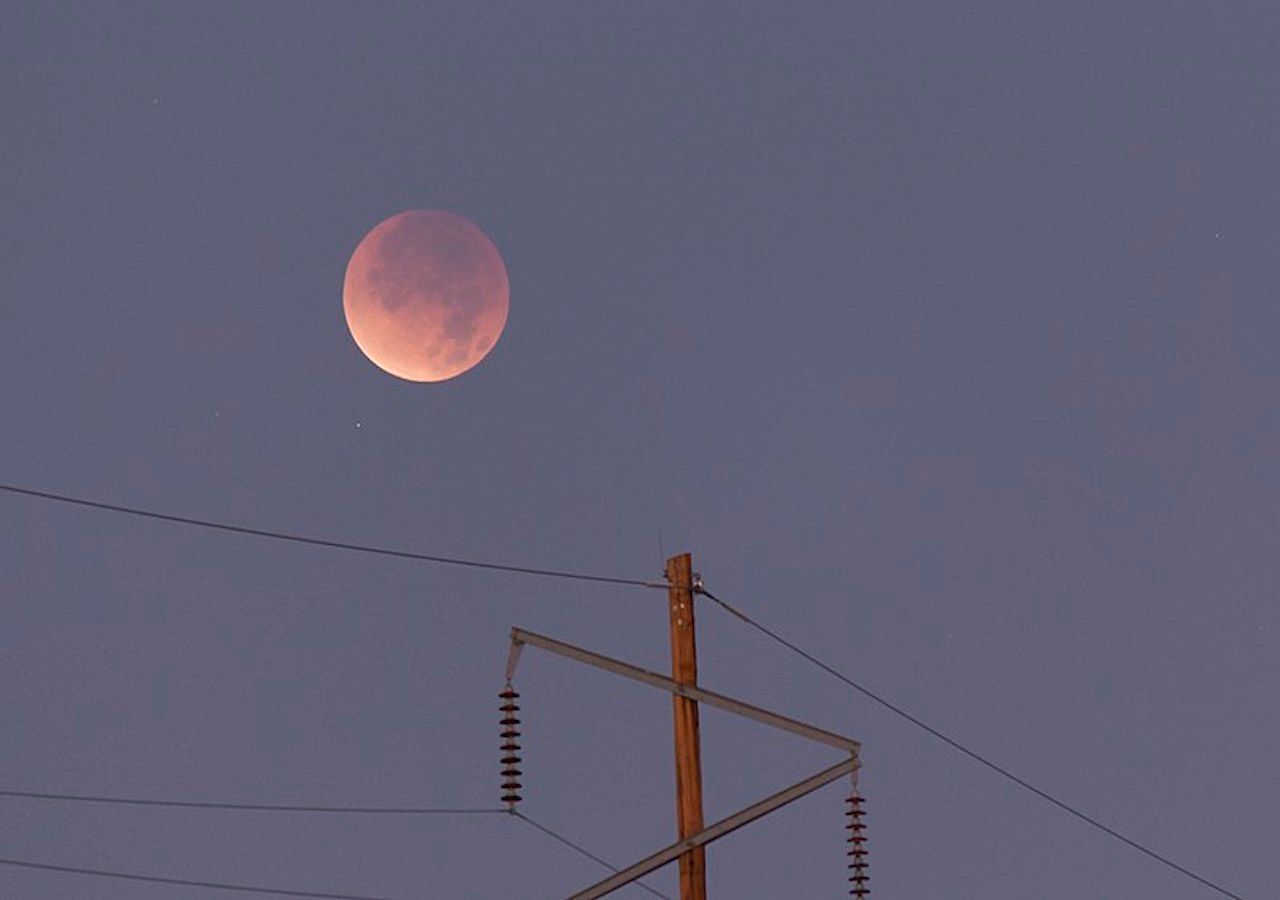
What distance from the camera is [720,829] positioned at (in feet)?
141

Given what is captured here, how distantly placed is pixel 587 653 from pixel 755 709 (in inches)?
80.5

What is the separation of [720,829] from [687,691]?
6.55 ft

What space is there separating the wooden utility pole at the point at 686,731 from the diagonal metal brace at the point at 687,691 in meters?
0.44

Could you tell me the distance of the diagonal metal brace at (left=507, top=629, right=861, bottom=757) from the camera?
139 ft

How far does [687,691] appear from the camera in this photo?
44.3 metres

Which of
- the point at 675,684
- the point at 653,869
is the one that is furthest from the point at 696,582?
the point at 653,869

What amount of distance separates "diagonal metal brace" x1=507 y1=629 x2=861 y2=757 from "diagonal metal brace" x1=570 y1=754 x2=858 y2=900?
370 mm

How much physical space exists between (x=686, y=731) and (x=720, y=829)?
1925 millimetres

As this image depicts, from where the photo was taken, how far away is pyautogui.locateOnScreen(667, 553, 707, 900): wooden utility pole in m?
43.5

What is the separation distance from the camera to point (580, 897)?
41281 millimetres

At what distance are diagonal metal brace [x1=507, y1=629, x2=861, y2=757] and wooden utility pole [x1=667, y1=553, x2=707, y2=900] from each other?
436 millimetres

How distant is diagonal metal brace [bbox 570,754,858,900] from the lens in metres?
41.6

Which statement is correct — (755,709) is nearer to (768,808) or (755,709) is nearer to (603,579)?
(768,808)

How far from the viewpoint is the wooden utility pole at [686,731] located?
43500mm
